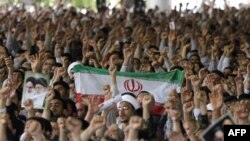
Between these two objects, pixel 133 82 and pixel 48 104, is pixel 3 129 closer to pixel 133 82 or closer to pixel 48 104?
pixel 48 104

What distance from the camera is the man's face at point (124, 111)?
7.18 m

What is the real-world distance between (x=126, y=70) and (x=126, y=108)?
2781mm

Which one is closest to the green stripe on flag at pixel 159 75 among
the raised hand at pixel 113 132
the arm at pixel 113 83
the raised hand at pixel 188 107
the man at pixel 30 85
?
the arm at pixel 113 83

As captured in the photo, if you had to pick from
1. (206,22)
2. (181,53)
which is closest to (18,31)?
(181,53)

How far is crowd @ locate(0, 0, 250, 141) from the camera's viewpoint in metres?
6.41

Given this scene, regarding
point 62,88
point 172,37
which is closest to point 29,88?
point 62,88

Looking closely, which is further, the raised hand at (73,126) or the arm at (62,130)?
the arm at (62,130)

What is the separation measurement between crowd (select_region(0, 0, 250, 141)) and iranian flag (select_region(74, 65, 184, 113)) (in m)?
0.13

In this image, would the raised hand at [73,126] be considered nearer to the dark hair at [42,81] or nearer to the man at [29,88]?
the man at [29,88]

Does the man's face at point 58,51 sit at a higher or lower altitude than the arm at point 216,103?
higher

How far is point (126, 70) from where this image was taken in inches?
395

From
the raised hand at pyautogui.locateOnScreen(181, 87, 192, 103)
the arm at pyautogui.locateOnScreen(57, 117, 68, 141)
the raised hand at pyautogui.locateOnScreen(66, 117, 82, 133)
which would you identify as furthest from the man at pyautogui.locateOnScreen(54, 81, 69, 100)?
the raised hand at pyautogui.locateOnScreen(66, 117, 82, 133)

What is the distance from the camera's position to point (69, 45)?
12492 mm

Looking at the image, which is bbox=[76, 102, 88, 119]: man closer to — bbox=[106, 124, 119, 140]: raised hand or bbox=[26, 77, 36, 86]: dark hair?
bbox=[26, 77, 36, 86]: dark hair
